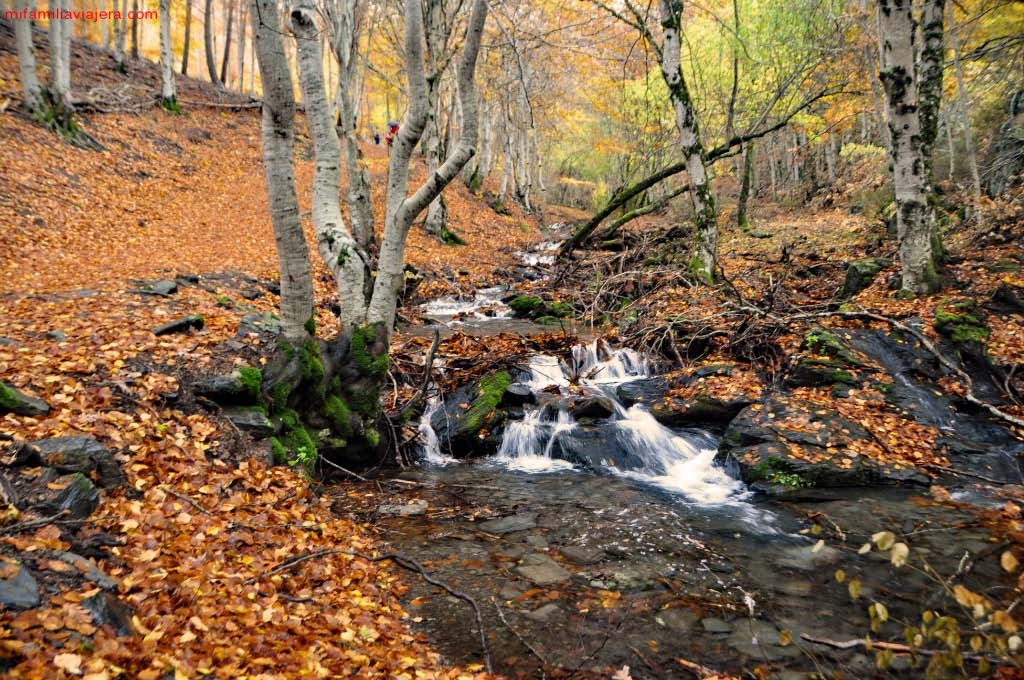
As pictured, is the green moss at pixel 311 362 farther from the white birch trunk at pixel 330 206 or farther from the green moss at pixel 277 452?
the green moss at pixel 277 452

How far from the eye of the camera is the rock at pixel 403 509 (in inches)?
233

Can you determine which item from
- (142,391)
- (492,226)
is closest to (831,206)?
(492,226)

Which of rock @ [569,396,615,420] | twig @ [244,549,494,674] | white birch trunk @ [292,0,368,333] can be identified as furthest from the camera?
rock @ [569,396,615,420]

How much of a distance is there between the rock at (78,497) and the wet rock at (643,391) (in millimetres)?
7132

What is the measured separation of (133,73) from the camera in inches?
1003

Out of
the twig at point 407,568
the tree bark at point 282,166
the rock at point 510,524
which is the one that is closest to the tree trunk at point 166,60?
the tree bark at point 282,166

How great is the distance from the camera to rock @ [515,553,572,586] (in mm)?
4727

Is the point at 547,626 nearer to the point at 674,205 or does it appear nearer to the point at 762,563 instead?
the point at 762,563

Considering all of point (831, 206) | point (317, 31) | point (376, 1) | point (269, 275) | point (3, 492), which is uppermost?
point (376, 1)

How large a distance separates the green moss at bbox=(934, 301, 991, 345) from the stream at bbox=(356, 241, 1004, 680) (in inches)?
104

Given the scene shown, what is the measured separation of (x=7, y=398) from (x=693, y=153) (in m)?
11.8

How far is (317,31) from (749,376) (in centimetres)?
771

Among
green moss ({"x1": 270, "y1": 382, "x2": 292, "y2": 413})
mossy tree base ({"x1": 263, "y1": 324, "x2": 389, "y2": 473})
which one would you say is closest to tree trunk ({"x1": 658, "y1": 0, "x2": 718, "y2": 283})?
mossy tree base ({"x1": 263, "y1": 324, "x2": 389, "y2": 473})

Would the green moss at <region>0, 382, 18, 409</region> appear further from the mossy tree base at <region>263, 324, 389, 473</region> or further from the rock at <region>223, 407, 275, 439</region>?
the mossy tree base at <region>263, 324, 389, 473</region>
